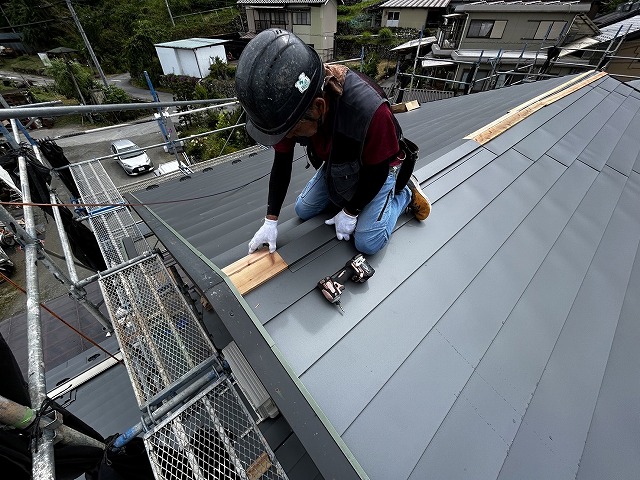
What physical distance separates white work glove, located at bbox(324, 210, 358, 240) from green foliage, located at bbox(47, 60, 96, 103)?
2941cm

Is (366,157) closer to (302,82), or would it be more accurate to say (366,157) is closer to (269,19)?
(302,82)

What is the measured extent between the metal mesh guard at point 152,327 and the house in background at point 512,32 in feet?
62.9

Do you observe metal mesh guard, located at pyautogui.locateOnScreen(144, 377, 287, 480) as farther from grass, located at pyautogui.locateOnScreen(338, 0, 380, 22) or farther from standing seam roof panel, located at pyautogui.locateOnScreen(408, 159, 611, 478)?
grass, located at pyautogui.locateOnScreen(338, 0, 380, 22)

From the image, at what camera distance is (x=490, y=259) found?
7.18ft

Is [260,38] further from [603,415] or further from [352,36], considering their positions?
[352,36]

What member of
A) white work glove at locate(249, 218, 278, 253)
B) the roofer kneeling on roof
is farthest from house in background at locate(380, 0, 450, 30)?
white work glove at locate(249, 218, 278, 253)

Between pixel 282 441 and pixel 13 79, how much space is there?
42674mm

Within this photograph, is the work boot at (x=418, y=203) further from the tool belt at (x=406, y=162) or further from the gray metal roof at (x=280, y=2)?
the gray metal roof at (x=280, y=2)

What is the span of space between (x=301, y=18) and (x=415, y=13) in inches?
431

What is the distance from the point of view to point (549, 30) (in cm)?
1678

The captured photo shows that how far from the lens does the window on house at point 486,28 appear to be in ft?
57.5

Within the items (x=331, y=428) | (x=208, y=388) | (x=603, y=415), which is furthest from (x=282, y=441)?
(x=603, y=415)

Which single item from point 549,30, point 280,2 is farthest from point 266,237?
point 280,2

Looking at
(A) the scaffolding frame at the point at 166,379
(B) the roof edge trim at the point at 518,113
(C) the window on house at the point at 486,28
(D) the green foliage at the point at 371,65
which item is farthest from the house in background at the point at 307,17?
(A) the scaffolding frame at the point at 166,379
